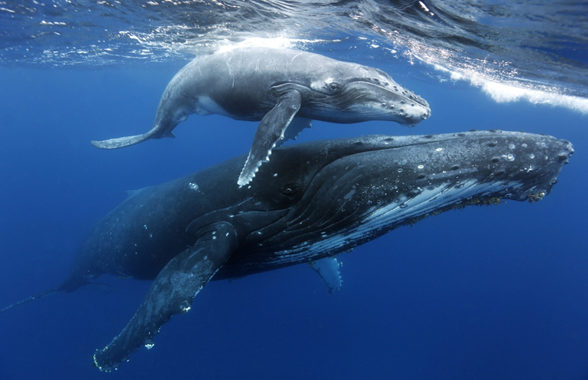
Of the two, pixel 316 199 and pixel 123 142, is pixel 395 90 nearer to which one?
pixel 316 199

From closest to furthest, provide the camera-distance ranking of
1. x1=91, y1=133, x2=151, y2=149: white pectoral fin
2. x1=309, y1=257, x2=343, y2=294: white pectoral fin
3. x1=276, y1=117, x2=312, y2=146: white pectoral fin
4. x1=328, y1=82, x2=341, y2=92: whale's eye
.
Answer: x1=328, y1=82, x2=341, y2=92: whale's eye
x1=276, y1=117, x2=312, y2=146: white pectoral fin
x1=91, y1=133, x2=151, y2=149: white pectoral fin
x1=309, y1=257, x2=343, y2=294: white pectoral fin

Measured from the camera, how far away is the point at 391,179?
421 centimetres

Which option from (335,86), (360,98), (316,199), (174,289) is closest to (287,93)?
(335,86)

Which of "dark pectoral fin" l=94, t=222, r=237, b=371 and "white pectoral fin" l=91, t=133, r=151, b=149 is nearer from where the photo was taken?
"dark pectoral fin" l=94, t=222, r=237, b=371

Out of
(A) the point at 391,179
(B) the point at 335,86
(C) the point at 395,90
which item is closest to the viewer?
(A) the point at 391,179

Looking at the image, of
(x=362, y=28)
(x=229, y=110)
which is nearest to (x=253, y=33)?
(x=362, y=28)

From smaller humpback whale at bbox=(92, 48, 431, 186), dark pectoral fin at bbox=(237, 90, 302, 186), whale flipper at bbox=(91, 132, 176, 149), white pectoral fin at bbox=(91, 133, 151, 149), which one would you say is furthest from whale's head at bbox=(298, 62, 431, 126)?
white pectoral fin at bbox=(91, 133, 151, 149)

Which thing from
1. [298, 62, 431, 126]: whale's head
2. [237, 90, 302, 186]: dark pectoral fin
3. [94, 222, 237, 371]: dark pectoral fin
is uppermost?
[298, 62, 431, 126]: whale's head

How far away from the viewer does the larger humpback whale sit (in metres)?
3.99

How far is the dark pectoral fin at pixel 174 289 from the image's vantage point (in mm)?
4570

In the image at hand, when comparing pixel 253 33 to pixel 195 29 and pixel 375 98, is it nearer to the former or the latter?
pixel 195 29

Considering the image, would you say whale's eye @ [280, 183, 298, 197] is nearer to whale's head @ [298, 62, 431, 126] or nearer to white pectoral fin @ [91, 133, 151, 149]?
whale's head @ [298, 62, 431, 126]

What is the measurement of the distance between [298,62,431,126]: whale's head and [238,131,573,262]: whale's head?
66cm

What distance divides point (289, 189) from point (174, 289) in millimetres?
2250
